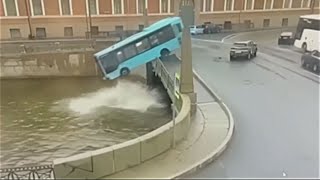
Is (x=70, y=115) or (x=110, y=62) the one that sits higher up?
(x=110, y=62)

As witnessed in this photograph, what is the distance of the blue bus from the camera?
21.5 m

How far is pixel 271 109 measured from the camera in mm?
15727

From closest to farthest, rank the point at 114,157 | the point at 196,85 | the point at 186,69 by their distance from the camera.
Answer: the point at 114,157
the point at 186,69
the point at 196,85

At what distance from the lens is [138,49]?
21.7 meters

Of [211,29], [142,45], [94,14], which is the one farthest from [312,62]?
[94,14]

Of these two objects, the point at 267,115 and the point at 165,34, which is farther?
the point at 165,34

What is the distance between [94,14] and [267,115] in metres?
25.0

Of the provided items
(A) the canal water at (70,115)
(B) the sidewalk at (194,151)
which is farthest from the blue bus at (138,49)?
(B) the sidewalk at (194,151)

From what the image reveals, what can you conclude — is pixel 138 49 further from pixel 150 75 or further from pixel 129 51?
pixel 150 75

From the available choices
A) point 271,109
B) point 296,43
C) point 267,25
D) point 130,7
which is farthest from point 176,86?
point 267,25

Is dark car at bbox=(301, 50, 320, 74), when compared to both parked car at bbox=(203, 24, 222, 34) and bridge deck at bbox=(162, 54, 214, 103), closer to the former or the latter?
bridge deck at bbox=(162, 54, 214, 103)

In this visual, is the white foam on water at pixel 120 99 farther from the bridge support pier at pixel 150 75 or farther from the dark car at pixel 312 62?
the dark car at pixel 312 62

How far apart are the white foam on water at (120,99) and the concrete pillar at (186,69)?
234 inches

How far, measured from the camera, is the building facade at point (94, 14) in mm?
34250
